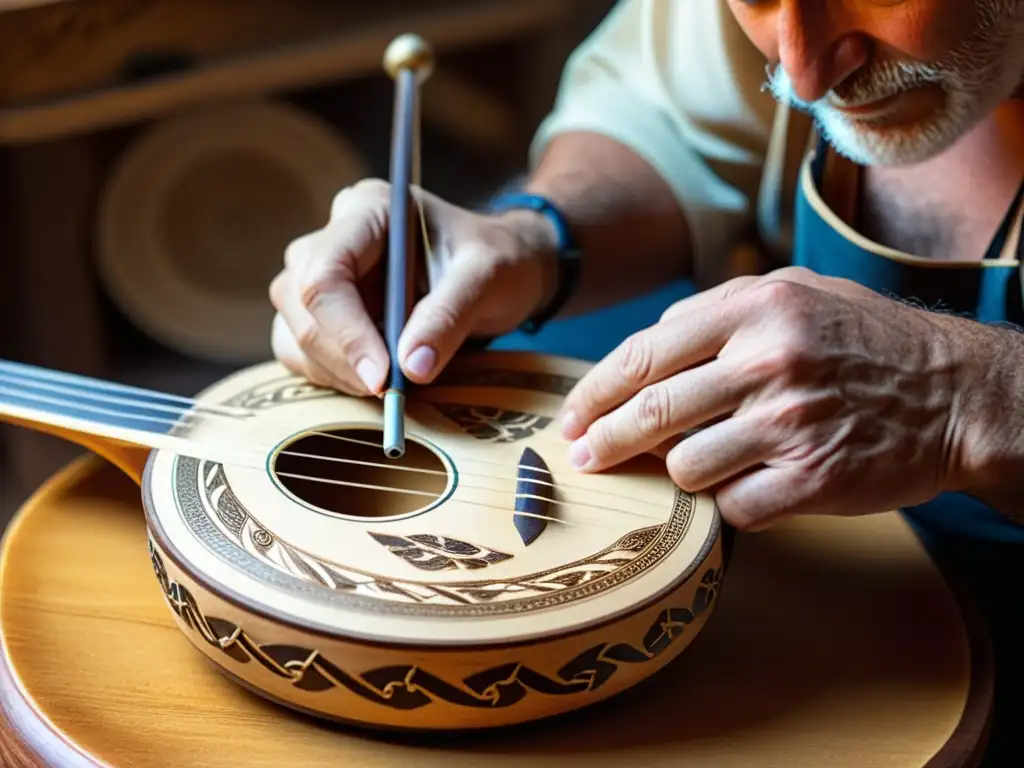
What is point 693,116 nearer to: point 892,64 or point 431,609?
point 892,64

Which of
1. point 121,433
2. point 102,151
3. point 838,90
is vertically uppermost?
point 838,90

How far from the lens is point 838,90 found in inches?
38.9

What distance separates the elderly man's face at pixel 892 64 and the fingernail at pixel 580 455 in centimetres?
36

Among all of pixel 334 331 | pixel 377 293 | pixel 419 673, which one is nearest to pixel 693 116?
pixel 377 293

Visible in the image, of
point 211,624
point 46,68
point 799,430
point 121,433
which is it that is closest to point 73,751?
point 211,624

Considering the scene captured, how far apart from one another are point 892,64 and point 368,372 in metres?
0.50

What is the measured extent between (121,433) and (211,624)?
0.19m

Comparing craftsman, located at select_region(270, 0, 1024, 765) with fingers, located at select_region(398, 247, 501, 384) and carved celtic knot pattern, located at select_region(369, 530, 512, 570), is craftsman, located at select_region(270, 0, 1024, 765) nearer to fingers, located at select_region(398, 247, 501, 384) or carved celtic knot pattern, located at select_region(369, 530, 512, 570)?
fingers, located at select_region(398, 247, 501, 384)

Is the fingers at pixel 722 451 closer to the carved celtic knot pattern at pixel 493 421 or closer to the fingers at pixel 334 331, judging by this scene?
the carved celtic knot pattern at pixel 493 421

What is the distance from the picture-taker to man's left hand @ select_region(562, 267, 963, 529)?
2.65 ft

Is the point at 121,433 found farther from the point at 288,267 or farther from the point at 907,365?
the point at 907,365

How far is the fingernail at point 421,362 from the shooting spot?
2.99 feet

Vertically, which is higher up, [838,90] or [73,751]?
[838,90]

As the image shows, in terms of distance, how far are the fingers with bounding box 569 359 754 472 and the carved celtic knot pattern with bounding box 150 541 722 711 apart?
0.48ft
